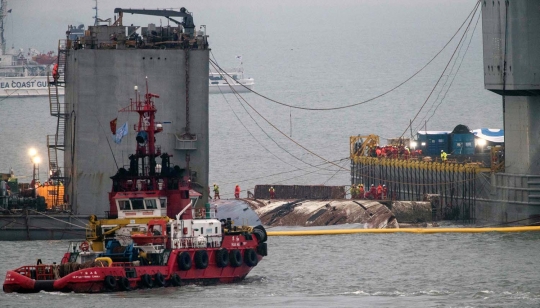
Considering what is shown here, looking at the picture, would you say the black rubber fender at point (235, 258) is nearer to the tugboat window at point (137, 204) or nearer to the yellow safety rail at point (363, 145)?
the tugboat window at point (137, 204)

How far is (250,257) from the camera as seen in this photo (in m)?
51.2

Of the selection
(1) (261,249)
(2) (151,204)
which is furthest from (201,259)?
(1) (261,249)

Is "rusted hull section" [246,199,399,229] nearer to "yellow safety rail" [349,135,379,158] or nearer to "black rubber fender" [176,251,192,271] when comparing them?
"yellow safety rail" [349,135,379,158]

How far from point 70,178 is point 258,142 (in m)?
74.6

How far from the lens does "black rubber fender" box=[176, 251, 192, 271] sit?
48062mm

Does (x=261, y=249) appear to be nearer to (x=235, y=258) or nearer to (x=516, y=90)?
(x=235, y=258)

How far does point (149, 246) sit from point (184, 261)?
4.43 feet

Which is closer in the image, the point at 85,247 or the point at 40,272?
the point at 40,272

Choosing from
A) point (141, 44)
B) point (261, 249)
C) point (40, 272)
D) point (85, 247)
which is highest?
point (141, 44)

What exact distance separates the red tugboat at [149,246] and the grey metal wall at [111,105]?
1028 centimetres

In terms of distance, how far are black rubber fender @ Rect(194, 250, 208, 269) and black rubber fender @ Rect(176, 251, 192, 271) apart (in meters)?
0.44

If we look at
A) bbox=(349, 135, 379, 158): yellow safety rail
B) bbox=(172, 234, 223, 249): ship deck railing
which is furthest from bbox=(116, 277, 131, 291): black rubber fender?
bbox=(349, 135, 379, 158): yellow safety rail

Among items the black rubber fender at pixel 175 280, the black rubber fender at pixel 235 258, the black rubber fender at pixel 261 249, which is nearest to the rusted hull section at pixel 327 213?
the black rubber fender at pixel 261 249

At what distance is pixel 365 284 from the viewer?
5044 cm
